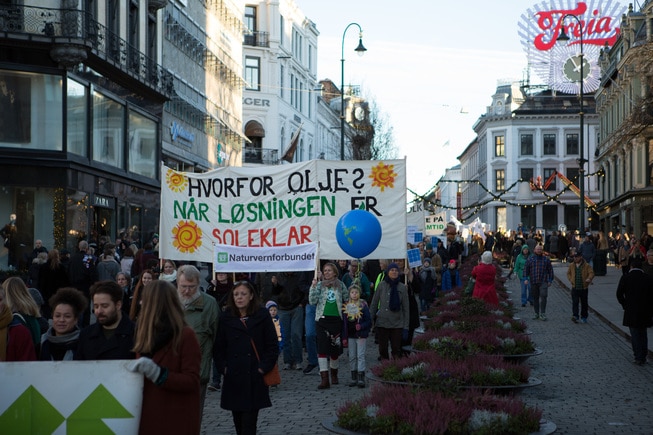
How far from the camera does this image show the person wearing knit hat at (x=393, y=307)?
53.3ft

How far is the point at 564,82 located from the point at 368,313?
71.9m

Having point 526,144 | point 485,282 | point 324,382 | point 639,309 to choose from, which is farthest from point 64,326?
point 526,144

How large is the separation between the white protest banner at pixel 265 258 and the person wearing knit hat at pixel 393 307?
125cm

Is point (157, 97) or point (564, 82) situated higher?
point (564, 82)

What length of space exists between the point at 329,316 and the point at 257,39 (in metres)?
64.4

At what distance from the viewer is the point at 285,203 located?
54.0ft

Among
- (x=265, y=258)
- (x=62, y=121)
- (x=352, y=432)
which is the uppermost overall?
(x=62, y=121)

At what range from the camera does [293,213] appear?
16.4 meters

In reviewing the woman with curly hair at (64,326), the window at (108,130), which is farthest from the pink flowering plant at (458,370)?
the window at (108,130)

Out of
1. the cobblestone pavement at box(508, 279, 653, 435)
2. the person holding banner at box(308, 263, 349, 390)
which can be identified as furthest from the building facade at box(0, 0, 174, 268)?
the person holding banner at box(308, 263, 349, 390)

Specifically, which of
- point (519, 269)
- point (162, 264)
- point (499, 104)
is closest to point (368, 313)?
point (162, 264)

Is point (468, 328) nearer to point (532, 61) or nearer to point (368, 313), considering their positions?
point (368, 313)

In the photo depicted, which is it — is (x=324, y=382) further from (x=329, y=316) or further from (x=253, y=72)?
(x=253, y=72)

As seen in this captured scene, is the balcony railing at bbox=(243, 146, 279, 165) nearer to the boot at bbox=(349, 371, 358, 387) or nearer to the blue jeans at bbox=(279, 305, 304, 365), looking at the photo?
the blue jeans at bbox=(279, 305, 304, 365)
